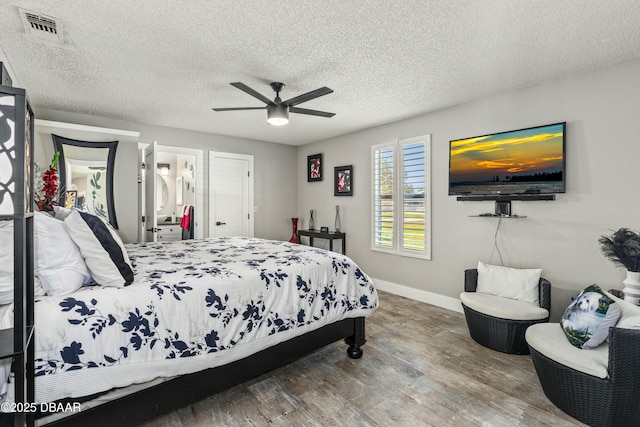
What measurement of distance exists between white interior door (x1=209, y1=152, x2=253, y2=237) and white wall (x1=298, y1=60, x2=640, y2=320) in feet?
8.97

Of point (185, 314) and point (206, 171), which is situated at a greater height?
point (206, 171)

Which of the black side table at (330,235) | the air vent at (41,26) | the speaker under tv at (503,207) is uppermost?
the air vent at (41,26)

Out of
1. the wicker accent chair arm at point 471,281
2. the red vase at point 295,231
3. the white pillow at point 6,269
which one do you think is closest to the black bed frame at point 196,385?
the white pillow at point 6,269

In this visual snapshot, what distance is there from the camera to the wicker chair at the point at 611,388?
1.69 meters

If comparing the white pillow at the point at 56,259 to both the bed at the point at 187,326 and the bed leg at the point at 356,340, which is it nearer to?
the bed at the point at 187,326

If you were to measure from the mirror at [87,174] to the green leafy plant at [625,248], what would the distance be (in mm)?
5282

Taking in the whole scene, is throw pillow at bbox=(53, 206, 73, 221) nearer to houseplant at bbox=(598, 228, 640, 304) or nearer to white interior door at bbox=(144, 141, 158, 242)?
white interior door at bbox=(144, 141, 158, 242)

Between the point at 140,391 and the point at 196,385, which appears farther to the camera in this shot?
the point at 196,385

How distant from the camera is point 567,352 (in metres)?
1.94

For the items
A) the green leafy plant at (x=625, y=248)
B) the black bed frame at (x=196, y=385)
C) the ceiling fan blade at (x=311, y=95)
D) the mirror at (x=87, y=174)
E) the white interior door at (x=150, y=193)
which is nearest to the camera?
the black bed frame at (x=196, y=385)

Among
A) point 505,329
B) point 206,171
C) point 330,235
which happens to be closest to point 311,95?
point 505,329

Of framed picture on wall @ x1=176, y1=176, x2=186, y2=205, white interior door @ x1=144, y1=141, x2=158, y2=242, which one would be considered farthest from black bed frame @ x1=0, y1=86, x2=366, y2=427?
framed picture on wall @ x1=176, y1=176, x2=186, y2=205

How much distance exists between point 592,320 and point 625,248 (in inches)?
32.5

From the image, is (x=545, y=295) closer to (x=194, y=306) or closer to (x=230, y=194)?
(x=194, y=306)
